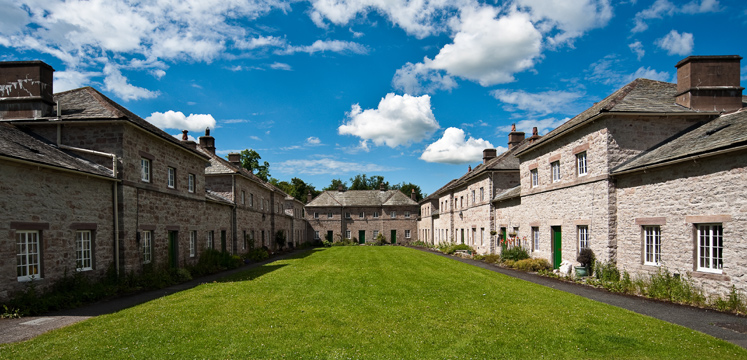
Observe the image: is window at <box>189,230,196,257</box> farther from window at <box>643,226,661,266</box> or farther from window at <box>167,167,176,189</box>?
window at <box>643,226,661,266</box>

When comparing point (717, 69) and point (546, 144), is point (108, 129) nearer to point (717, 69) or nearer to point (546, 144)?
point (546, 144)

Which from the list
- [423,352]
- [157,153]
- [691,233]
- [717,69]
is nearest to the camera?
[423,352]

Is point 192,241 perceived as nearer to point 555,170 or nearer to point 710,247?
point 555,170

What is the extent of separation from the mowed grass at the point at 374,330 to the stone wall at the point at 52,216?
2826 millimetres

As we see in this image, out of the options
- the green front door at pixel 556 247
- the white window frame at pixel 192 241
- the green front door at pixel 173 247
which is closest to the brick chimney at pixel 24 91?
the green front door at pixel 173 247

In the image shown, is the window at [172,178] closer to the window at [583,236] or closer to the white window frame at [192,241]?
the white window frame at [192,241]

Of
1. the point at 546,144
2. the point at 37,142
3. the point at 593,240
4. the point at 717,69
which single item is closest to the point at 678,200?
the point at 593,240

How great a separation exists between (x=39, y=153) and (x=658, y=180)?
1838 centimetres

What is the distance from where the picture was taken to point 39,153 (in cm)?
1116

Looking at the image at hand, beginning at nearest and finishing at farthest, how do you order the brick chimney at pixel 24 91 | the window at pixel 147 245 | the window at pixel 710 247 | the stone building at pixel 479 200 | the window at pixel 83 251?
the window at pixel 710 247, the window at pixel 83 251, the brick chimney at pixel 24 91, the window at pixel 147 245, the stone building at pixel 479 200

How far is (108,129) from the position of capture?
13.4 meters

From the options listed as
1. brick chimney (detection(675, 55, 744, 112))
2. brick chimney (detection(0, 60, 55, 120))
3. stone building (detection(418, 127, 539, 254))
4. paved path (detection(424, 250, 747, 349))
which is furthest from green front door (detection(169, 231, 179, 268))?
brick chimney (detection(675, 55, 744, 112))

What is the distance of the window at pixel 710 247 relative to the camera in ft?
34.1

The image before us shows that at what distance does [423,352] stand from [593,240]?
11.3 m
